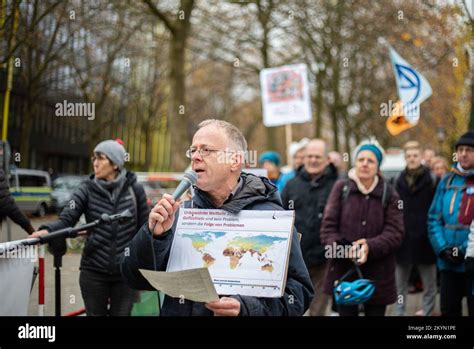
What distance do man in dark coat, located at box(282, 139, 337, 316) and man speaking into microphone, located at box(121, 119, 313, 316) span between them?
2762 millimetres

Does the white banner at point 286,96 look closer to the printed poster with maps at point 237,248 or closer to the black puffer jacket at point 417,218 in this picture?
the black puffer jacket at point 417,218

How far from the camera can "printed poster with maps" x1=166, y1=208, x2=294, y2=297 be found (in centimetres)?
243

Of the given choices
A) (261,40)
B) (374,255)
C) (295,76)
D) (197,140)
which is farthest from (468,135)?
(261,40)

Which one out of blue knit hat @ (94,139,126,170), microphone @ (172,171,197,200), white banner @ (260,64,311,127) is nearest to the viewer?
microphone @ (172,171,197,200)

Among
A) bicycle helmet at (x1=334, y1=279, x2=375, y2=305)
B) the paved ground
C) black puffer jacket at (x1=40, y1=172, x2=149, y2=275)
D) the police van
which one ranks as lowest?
bicycle helmet at (x1=334, y1=279, x2=375, y2=305)

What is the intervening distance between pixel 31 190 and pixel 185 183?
1905 millimetres

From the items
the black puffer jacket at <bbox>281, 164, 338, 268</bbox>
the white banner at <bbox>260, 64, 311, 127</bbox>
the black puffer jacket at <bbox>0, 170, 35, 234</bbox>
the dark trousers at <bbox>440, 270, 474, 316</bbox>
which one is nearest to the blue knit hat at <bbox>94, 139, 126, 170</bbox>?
the black puffer jacket at <bbox>0, 170, 35, 234</bbox>

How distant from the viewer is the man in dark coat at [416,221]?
6.52 m

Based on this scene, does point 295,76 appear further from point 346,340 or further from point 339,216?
point 346,340

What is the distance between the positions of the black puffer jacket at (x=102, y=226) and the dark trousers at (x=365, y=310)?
155 cm

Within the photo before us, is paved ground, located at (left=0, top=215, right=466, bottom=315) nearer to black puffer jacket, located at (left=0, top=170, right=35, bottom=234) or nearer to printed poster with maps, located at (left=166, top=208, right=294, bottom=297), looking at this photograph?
black puffer jacket, located at (left=0, top=170, right=35, bottom=234)

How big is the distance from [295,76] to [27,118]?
5.62 meters

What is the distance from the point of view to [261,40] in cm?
1620

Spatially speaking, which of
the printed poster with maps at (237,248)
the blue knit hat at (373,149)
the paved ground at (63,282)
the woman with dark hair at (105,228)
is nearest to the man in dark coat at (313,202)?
the blue knit hat at (373,149)
